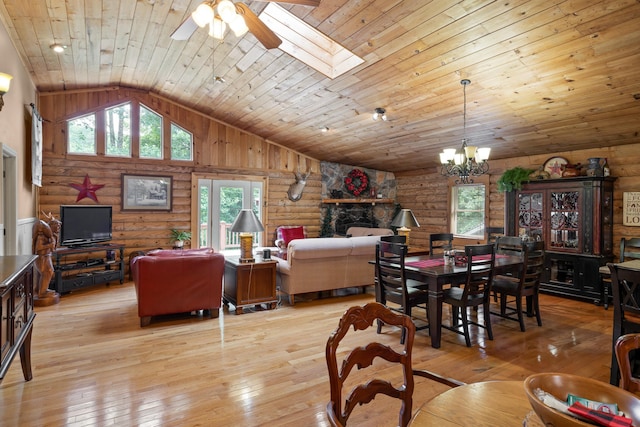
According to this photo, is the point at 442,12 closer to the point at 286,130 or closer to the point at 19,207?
the point at 286,130

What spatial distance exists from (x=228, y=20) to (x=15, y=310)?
237 centimetres

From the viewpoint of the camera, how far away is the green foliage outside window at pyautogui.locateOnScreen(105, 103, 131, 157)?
673 cm

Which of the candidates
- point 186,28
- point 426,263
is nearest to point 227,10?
point 186,28

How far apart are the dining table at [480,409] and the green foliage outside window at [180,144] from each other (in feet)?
23.3

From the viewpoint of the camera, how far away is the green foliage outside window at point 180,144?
725 cm

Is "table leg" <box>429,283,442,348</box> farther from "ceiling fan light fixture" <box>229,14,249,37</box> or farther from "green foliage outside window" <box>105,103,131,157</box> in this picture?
"green foliage outside window" <box>105,103,131,157</box>

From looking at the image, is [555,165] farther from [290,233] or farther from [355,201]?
[290,233]

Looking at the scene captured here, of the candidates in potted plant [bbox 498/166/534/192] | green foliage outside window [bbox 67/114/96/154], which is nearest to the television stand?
green foliage outside window [bbox 67/114/96/154]

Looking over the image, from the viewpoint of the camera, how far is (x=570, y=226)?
5336mm

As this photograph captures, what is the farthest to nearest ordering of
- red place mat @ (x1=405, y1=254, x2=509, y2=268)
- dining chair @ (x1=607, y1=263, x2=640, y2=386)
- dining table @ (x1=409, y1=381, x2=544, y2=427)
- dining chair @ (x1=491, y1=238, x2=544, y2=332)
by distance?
dining chair @ (x1=491, y1=238, x2=544, y2=332) < red place mat @ (x1=405, y1=254, x2=509, y2=268) < dining chair @ (x1=607, y1=263, x2=640, y2=386) < dining table @ (x1=409, y1=381, x2=544, y2=427)

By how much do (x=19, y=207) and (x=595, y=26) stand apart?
6591 millimetres

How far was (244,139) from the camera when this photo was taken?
25.8 ft

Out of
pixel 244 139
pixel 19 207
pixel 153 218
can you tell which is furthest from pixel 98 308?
pixel 244 139

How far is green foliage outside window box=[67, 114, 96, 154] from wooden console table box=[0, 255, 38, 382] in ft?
15.3
